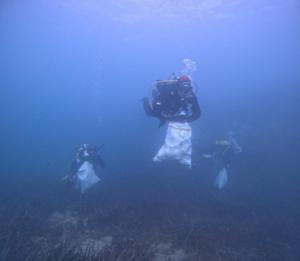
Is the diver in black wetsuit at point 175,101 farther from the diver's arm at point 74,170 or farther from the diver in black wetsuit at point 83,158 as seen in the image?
the diver's arm at point 74,170

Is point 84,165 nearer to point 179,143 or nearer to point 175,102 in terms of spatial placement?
point 179,143

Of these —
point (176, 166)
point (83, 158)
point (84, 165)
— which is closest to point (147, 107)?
point (83, 158)

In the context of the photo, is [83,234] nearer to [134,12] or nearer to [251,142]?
[251,142]

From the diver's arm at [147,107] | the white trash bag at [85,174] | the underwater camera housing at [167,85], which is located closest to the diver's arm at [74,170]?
the white trash bag at [85,174]

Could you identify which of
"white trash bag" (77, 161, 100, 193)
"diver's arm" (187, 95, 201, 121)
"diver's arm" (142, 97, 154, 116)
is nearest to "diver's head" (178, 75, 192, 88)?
"diver's arm" (187, 95, 201, 121)

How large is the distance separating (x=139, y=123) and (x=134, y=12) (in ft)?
43.2

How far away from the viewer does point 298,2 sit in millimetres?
27484

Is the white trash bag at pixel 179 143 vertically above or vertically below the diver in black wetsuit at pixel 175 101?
below

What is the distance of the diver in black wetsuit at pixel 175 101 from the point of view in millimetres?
7078

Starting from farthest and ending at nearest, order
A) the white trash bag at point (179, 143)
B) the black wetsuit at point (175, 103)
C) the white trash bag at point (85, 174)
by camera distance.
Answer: the white trash bag at point (85, 174) → the white trash bag at point (179, 143) → the black wetsuit at point (175, 103)

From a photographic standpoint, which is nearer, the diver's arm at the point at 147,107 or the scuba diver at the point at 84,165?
the diver's arm at the point at 147,107

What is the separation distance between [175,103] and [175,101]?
0.17 feet

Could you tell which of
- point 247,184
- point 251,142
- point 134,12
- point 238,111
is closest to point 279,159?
point 251,142

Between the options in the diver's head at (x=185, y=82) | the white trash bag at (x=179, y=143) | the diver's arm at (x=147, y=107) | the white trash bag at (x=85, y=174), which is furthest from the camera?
the white trash bag at (x=85, y=174)
